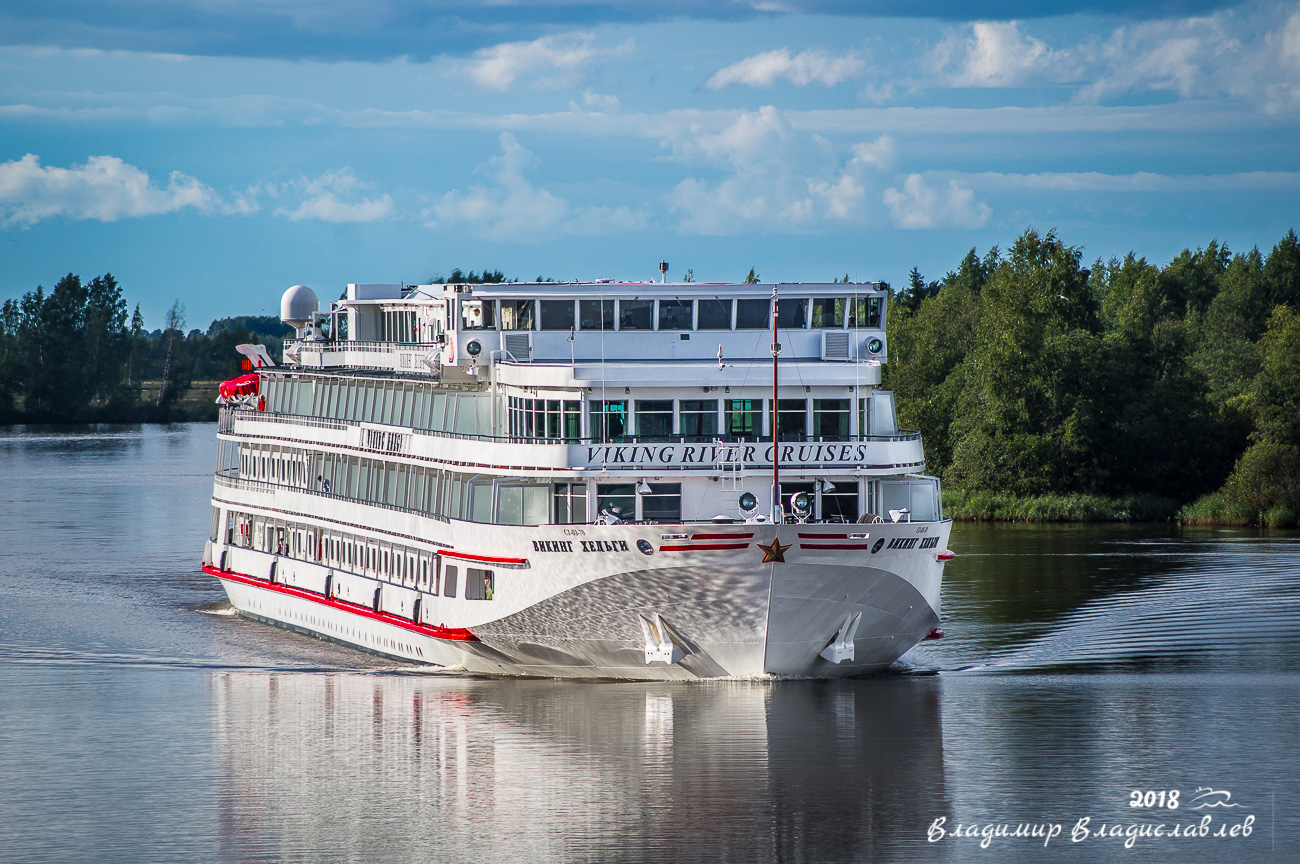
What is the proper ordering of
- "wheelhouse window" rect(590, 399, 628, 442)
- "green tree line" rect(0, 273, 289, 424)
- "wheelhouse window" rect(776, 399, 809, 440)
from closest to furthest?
Result: "wheelhouse window" rect(590, 399, 628, 442)
"wheelhouse window" rect(776, 399, 809, 440)
"green tree line" rect(0, 273, 289, 424)

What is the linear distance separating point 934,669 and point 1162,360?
6336 cm

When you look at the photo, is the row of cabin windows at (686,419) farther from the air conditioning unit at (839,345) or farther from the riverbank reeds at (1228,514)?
the riverbank reeds at (1228,514)

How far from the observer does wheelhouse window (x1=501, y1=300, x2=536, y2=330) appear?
38688 mm

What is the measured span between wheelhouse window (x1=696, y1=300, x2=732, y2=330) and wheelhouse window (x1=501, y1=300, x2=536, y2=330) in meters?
3.85

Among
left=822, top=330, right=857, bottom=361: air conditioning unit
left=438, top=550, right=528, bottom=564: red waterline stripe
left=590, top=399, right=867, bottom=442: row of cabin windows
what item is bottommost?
left=438, top=550, right=528, bottom=564: red waterline stripe

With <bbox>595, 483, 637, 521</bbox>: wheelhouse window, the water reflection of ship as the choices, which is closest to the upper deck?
<bbox>595, 483, 637, 521</bbox>: wheelhouse window

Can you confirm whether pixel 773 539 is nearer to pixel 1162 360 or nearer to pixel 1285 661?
pixel 1285 661

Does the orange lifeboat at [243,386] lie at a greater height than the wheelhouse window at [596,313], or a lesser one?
lesser

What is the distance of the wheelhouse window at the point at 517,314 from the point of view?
38688 millimetres

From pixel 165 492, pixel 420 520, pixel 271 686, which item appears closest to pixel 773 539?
pixel 420 520

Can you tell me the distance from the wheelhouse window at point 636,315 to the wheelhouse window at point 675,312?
0.24 m

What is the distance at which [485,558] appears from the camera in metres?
36.4

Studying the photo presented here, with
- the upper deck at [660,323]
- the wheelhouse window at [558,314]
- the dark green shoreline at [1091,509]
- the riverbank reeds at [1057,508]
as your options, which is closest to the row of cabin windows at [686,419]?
the upper deck at [660,323]

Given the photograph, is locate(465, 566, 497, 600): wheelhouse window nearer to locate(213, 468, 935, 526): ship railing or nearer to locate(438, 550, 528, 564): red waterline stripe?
locate(438, 550, 528, 564): red waterline stripe
